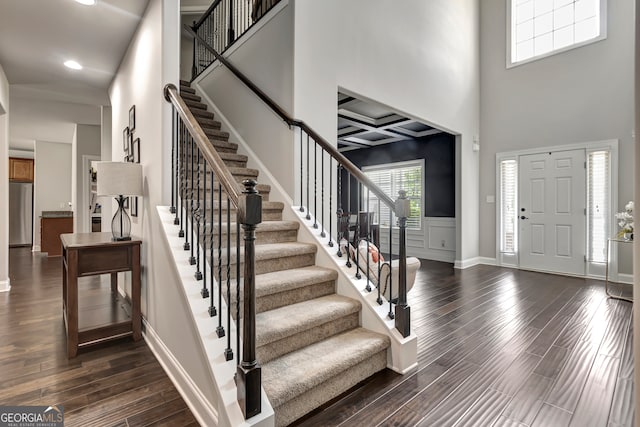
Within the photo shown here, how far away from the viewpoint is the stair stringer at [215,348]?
1416mm

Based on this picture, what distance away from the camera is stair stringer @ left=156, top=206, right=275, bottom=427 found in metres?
1.42

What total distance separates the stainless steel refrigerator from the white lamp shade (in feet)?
27.9

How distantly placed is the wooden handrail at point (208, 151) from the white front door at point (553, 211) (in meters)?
5.62

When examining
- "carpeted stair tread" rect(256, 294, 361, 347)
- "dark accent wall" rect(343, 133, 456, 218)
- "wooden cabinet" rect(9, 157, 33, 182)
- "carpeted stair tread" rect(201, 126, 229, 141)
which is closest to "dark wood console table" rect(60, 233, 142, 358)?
"carpeted stair tread" rect(256, 294, 361, 347)

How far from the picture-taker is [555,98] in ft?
17.3

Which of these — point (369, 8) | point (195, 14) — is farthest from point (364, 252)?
point (195, 14)

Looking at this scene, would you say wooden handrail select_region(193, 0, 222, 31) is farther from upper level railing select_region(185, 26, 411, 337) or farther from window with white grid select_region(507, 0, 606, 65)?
window with white grid select_region(507, 0, 606, 65)

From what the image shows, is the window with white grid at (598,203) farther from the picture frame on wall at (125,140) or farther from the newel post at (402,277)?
the picture frame on wall at (125,140)

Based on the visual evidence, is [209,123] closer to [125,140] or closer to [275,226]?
[125,140]

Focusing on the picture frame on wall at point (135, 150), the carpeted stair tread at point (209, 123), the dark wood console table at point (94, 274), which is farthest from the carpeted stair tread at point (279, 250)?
the carpeted stair tread at point (209, 123)

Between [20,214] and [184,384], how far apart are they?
9.72 meters

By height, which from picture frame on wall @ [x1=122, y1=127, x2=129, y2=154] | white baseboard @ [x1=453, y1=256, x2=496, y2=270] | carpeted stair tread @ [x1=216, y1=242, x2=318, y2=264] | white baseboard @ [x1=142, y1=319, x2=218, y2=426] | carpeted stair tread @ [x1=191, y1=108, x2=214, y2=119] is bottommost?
white baseboard @ [x1=142, y1=319, x2=218, y2=426]

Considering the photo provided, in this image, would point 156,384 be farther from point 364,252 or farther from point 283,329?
point 364,252

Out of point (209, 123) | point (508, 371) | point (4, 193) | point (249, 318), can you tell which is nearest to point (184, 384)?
point (249, 318)
